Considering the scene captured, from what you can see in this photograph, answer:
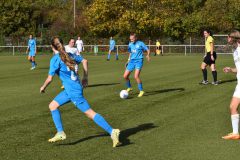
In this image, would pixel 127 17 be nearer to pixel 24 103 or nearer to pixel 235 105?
pixel 24 103

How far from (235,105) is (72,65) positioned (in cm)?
301

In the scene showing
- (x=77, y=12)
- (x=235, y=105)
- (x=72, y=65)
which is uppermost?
(x=77, y=12)

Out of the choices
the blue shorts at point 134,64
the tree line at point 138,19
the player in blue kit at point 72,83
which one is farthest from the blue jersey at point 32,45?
the tree line at point 138,19

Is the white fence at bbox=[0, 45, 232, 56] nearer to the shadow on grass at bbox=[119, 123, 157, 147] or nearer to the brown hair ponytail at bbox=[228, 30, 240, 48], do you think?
the shadow on grass at bbox=[119, 123, 157, 147]

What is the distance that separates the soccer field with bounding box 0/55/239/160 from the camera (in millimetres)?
8250

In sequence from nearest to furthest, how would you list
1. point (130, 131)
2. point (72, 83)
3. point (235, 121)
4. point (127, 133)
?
point (72, 83), point (235, 121), point (127, 133), point (130, 131)

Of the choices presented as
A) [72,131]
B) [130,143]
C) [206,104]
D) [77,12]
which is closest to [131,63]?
[206,104]

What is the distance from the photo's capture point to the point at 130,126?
1062 centimetres

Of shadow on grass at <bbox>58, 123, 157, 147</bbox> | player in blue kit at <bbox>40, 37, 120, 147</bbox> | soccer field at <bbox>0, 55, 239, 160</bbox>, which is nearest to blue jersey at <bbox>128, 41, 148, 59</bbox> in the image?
soccer field at <bbox>0, 55, 239, 160</bbox>

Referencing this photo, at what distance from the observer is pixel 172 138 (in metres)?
9.35

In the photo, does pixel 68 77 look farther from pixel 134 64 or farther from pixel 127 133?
pixel 134 64

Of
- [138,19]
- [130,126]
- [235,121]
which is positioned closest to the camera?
[235,121]

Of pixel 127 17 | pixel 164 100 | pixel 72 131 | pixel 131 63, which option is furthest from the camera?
pixel 127 17

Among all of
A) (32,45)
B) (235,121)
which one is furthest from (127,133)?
(32,45)
